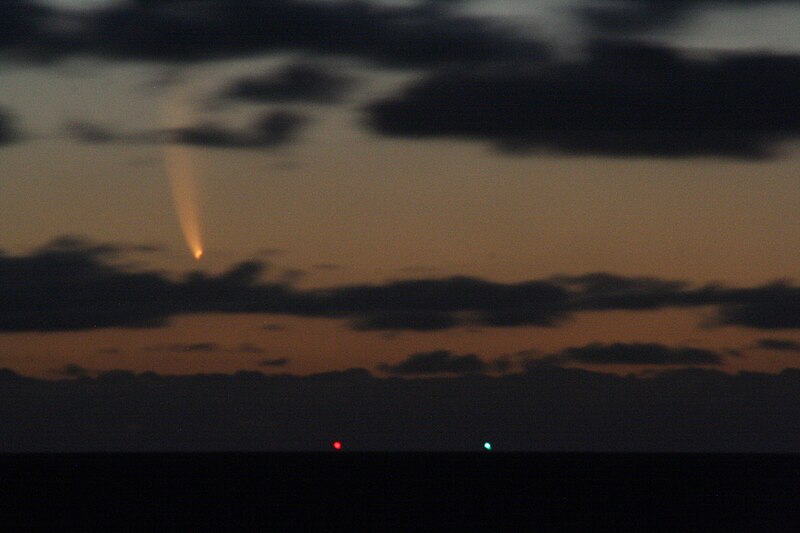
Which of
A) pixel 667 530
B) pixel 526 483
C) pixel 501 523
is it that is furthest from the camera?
Result: pixel 526 483

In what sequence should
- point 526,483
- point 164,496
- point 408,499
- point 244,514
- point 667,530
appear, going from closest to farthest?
1. point 667,530
2. point 244,514
3. point 408,499
4. point 164,496
5. point 526,483

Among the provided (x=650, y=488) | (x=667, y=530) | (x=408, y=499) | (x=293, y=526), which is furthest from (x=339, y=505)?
(x=650, y=488)

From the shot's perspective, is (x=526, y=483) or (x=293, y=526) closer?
(x=293, y=526)

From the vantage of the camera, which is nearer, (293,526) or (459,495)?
(293,526)

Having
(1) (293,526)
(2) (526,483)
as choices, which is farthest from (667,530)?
(2) (526,483)

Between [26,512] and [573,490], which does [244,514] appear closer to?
[26,512]

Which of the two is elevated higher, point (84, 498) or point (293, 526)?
point (84, 498)

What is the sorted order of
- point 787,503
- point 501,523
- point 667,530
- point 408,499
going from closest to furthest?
point 667,530, point 501,523, point 787,503, point 408,499

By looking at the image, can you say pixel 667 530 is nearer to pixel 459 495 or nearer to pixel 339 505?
pixel 339 505

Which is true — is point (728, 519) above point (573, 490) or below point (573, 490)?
below
